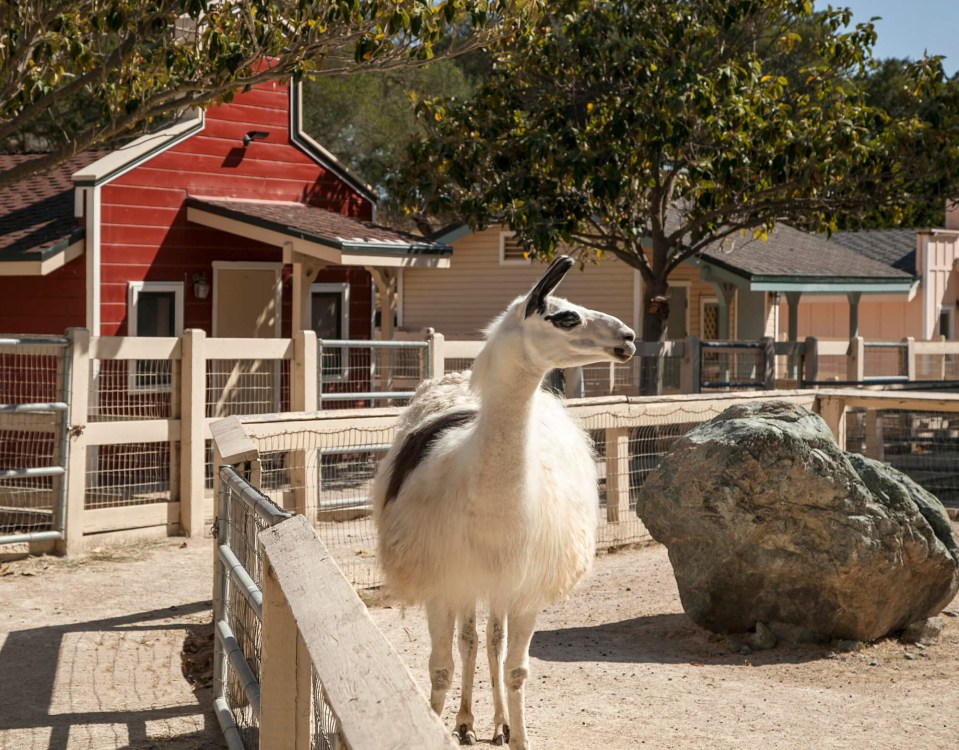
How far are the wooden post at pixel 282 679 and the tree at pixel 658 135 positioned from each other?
12116 mm

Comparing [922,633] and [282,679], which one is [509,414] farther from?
[922,633]

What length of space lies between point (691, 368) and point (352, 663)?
42.6 ft

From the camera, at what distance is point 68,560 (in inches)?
377

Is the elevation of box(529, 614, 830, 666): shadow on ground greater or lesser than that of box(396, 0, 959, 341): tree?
lesser

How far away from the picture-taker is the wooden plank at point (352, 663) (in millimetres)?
1896

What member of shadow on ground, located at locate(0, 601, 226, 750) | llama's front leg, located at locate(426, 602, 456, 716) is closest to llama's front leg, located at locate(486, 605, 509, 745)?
llama's front leg, located at locate(426, 602, 456, 716)

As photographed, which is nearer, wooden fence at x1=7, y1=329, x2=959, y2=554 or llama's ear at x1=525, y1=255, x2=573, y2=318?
llama's ear at x1=525, y1=255, x2=573, y2=318

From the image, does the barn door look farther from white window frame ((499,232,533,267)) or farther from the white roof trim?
white window frame ((499,232,533,267))

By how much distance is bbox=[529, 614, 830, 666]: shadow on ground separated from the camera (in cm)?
716

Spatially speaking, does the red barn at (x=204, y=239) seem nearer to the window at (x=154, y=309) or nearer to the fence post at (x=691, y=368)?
Result: the window at (x=154, y=309)

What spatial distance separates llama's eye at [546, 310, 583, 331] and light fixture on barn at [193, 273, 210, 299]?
12032 mm

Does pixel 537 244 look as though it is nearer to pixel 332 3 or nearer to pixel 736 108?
pixel 736 108

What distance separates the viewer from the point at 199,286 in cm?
1588

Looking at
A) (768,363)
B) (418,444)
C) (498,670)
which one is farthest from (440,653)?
(768,363)
